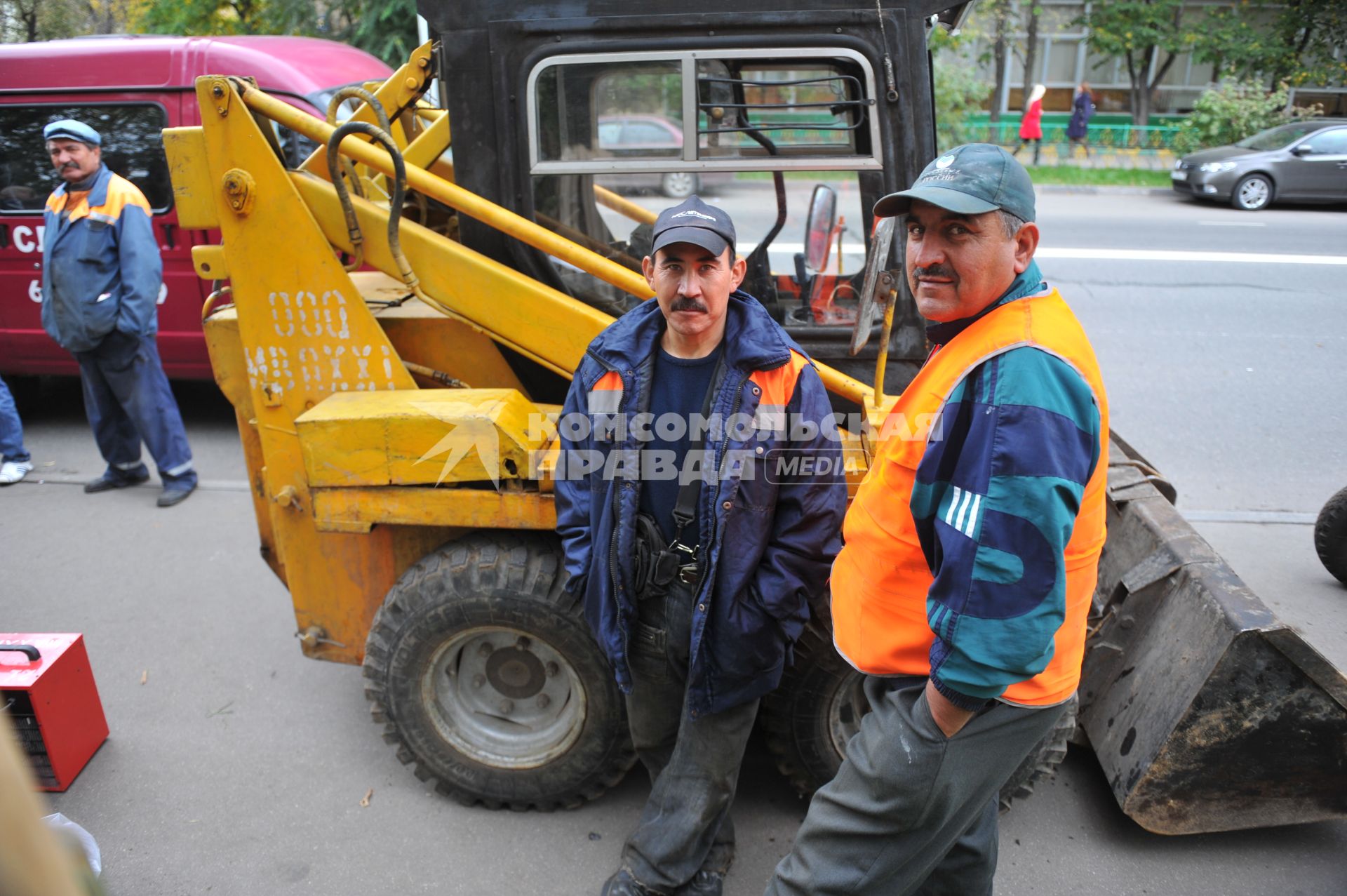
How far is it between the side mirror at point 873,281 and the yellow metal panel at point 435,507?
103cm

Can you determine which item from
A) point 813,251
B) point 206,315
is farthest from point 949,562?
point 206,315

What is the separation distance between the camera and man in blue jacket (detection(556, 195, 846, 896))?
7.59 ft

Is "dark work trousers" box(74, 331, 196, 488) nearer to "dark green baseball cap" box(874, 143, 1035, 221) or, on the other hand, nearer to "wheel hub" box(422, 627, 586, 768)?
"wheel hub" box(422, 627, 586, 768)

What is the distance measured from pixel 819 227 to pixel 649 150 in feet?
2.02

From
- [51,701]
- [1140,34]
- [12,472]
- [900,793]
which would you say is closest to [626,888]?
[900,793]

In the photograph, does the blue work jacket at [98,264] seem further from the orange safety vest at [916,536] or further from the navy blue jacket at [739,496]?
the orange safety vest at [916,536]

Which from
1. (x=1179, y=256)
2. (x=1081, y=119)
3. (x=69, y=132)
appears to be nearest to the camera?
(x=69, y=132)

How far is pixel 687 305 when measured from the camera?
2.28 m

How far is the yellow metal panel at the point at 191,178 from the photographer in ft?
9.62

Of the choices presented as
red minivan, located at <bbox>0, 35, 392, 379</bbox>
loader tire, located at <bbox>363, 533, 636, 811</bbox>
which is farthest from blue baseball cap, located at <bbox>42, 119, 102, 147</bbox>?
loader tire, located at <bbox>363, 533, 636, 811</bbox>

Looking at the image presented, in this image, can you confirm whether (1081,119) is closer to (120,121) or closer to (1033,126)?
(1033,126)

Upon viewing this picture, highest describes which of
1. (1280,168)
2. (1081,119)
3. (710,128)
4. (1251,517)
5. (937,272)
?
(710,128)

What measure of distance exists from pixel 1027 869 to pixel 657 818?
1.18m

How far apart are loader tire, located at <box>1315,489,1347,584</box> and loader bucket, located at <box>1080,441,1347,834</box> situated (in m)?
1.95
